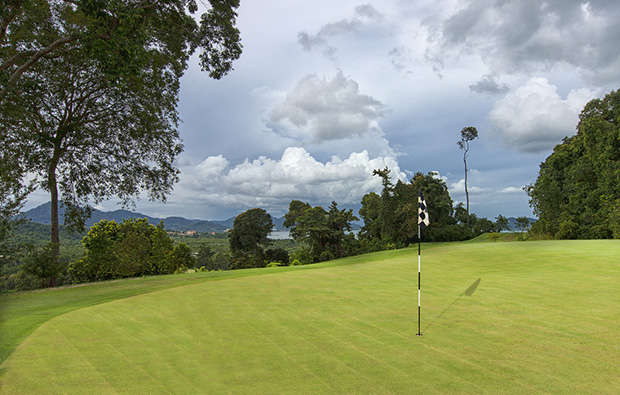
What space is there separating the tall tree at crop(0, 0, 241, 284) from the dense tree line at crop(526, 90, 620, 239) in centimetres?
3950

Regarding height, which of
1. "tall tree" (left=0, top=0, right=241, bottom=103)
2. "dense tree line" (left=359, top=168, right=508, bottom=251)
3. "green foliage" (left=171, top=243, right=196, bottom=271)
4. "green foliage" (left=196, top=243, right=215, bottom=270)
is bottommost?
"green foliage" (left=196, top=243, right=215, bottom=270)

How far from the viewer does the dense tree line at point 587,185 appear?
36.2m

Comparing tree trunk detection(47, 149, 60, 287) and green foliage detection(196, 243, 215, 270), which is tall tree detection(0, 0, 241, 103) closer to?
tree trunk detection(47, 149, 60, 287)

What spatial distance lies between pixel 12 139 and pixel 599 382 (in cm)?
2452

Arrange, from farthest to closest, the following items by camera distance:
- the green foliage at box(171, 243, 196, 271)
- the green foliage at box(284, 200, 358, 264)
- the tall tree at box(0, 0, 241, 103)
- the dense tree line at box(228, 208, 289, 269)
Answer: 1. the dense tree line at box(228, 208, 289, 269)
2. the green foliage at box(284, 200, 358, 264)
3. the green foliage at box(171, 243, 196, 271)
4. the tall tree at box(0, 0, 241, 103)

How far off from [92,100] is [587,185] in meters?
50.1

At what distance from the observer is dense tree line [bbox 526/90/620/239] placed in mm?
36156

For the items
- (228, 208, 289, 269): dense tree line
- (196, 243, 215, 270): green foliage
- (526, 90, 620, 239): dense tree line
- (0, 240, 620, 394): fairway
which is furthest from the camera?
(196, 243, 215, 270): green foliage

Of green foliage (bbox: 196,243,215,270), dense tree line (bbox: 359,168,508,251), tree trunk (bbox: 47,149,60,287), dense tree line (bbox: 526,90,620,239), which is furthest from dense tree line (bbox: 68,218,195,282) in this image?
dense tree line (bbox: 526,90,620,239)

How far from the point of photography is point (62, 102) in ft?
70.9

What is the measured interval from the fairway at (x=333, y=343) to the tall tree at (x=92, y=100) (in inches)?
502

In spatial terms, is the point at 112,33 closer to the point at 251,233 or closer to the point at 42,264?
the point at 42,264

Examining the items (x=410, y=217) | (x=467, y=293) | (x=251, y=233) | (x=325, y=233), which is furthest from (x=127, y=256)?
(x=410, y=217)

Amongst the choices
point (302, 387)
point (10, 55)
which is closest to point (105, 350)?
point (302, 387)
